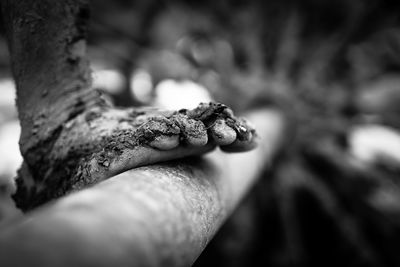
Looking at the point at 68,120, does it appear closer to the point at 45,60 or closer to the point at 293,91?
the point at 45,60

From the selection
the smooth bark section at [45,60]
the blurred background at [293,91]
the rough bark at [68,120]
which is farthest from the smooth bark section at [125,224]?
the blurred background at [293,91]

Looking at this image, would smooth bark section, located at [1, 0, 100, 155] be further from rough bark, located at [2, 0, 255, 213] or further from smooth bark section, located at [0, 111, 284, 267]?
smooth bark section, located at [0, 111, 284, 267]

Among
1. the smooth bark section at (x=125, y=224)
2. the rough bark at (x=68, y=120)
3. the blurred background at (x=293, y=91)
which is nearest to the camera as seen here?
the smooth bark section at (x=125, y=224)

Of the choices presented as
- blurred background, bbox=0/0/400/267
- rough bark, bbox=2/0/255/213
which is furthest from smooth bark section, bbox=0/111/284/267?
blurred background, bbox=0/0/400/267

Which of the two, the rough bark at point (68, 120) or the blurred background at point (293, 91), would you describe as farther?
the blurred background at point (293, 91)

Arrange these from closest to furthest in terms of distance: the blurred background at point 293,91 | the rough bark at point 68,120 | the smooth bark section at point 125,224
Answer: the smooth bark section at point 125,224, the rough bark at point 68,120, the blurred background at point 293,91

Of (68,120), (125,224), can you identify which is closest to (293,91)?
(68,120)

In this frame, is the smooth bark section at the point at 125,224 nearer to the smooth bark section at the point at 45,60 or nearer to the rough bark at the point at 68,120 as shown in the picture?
the rough bark at the point at 68,120
